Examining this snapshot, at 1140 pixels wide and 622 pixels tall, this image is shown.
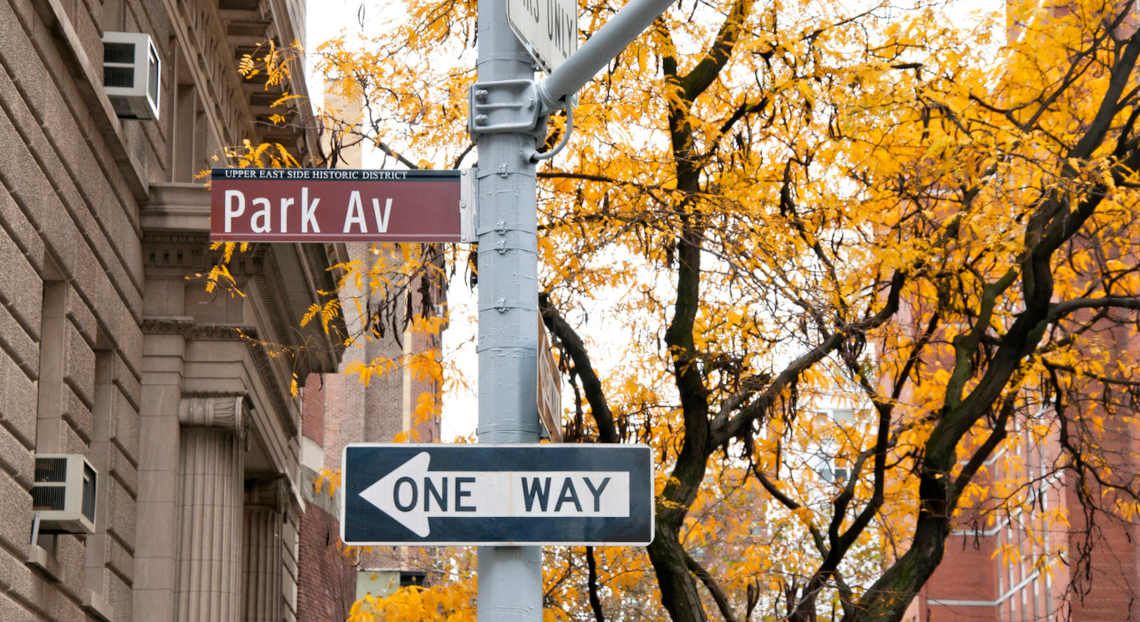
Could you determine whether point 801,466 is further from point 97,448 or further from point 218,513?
point 97,448

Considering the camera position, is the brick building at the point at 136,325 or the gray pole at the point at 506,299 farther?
the brick building at the point at 136,325

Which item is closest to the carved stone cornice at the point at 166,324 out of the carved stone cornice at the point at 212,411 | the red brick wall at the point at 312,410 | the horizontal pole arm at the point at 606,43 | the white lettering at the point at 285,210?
the carved stone cornice at the point at 212,411

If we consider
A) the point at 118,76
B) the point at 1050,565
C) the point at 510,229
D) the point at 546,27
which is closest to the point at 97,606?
the point at 118,76

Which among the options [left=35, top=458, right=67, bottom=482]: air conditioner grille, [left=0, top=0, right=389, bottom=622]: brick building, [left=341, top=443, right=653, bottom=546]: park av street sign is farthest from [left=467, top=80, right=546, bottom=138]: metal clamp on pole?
[left=35, top=458, right=67, bottom=482]: air conditioner grille

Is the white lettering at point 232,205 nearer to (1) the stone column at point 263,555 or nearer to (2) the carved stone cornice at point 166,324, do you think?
(2) the carved stone cornice at point 166,324

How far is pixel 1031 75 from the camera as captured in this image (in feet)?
56.5

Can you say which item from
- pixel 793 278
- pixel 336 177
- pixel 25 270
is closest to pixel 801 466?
pixel 793 278

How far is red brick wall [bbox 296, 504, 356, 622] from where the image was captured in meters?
32.5

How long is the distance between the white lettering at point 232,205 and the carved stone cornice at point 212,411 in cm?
1114

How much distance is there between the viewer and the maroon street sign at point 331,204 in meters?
7.00

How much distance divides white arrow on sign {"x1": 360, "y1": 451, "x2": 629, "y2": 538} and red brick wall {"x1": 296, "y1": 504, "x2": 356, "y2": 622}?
A: 84.5ft

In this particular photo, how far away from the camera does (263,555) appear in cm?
2294

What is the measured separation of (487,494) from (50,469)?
820cm

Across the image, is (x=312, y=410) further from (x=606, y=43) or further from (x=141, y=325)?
(x=606, y=43)
